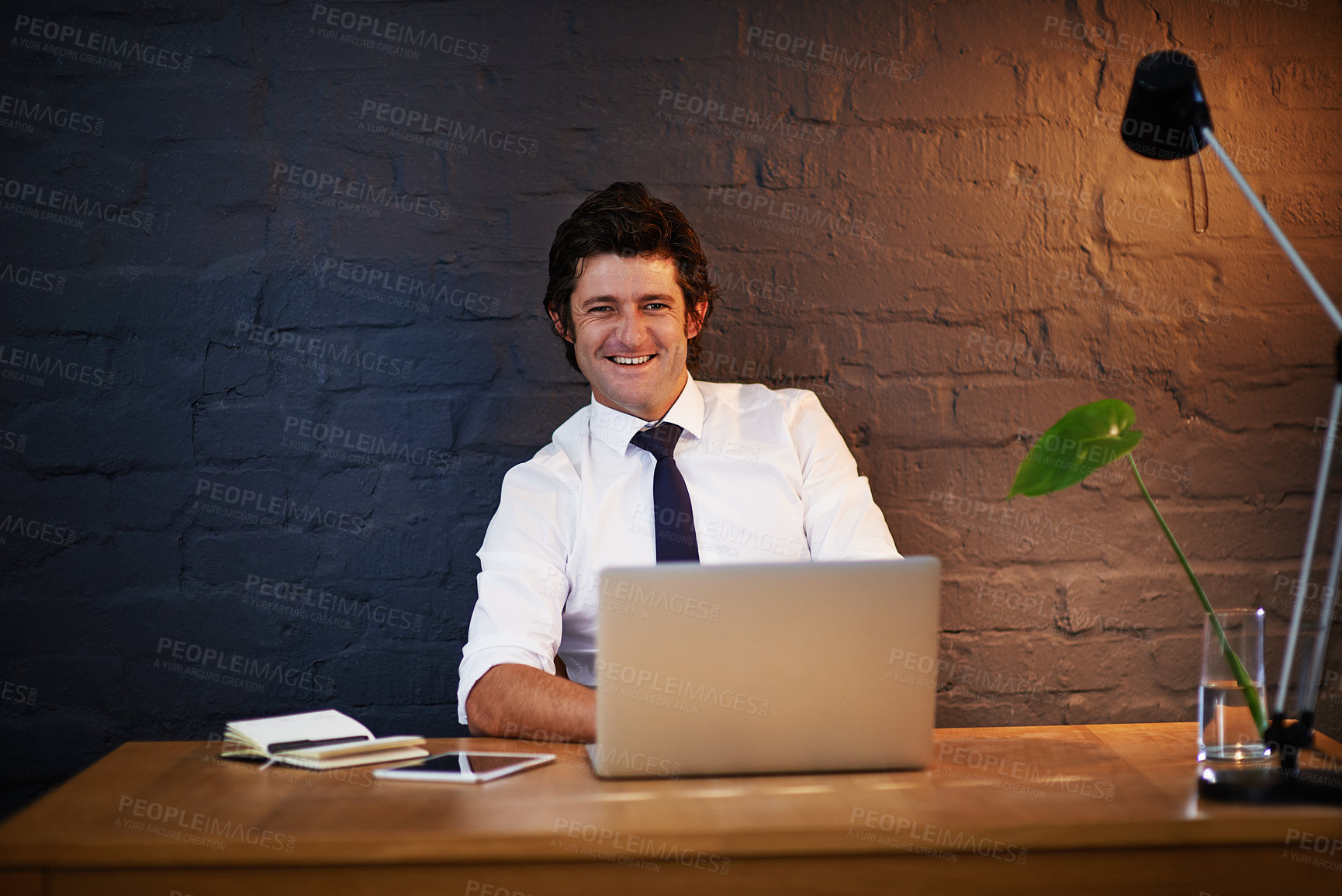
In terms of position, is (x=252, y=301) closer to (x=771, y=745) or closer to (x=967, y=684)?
(x=771, y=745)

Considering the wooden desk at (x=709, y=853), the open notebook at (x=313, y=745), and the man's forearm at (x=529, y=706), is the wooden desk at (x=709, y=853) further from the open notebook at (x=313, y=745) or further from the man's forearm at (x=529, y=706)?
the man's forearm at (x=529, y=706)

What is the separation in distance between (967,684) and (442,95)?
171 cm

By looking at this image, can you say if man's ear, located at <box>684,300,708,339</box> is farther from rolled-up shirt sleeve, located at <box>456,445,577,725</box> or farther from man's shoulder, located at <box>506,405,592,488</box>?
rolled-up shirt sleeve, located at <box>456,445,577,725</box>

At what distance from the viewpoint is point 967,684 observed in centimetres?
221

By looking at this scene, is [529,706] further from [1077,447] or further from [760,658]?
[1077,447]

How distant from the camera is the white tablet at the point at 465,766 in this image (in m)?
1.27

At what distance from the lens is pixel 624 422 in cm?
206

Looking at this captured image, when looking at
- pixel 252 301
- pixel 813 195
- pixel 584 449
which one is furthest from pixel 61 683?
pixel 813 195

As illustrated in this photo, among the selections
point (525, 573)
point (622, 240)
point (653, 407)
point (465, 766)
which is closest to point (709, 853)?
point (465, 766)

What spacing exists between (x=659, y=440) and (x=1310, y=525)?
1.13 m

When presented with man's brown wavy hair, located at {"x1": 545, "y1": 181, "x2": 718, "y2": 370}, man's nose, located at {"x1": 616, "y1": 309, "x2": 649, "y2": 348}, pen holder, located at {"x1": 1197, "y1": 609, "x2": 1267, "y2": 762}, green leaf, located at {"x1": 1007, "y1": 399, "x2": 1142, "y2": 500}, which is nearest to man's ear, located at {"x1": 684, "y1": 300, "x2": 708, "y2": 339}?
man's brown wavy hair, located at {"x1": 545, "y1": 181, "x2": 718, "y2": 370}

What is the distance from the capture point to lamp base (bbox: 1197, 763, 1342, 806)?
1.10m

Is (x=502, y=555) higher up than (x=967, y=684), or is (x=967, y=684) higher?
(x=502, y=555)

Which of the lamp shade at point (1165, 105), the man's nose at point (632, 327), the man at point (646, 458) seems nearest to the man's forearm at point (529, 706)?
the man at point (646, 458)
